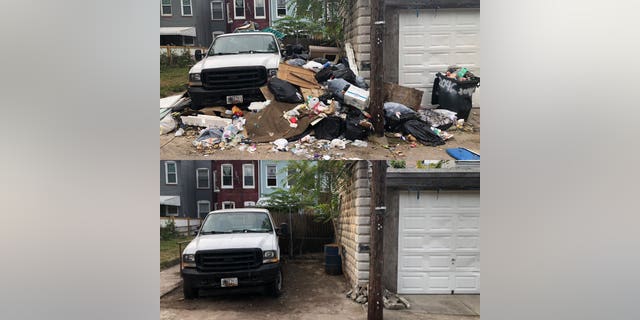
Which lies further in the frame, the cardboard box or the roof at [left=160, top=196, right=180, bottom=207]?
the cardboard box

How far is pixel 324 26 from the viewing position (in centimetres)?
336

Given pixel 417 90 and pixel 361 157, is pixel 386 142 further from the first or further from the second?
pixel 417 90

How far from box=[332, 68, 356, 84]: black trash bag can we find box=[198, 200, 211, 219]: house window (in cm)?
133

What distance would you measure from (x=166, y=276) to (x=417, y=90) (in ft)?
7.55

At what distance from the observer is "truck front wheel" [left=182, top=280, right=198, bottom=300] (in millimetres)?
3199

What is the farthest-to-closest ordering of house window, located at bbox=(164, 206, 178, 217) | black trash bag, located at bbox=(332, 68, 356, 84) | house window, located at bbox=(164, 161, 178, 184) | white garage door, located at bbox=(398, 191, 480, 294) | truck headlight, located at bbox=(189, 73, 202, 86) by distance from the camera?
white garage door, located at bbox=(398, 191, 480, 294)
black trash bag, located at bbox=(332, 68, 356, 84)
truck headlight, located at bbox=(189, 73, 202, 86)
house window, located at bbox=(164, 206, 178, 217)
house window, located at bbox=(164, 161, 178, 184)

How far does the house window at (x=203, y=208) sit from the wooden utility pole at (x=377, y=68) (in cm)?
133

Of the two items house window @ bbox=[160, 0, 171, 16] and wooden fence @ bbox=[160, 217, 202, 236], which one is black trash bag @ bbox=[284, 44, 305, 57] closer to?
house window @ bbox=[160, 0, 171, 16]

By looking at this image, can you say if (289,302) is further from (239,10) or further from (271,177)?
(239,10)

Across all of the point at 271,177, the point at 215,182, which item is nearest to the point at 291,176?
the point at 271,177

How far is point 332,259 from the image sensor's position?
3545mm

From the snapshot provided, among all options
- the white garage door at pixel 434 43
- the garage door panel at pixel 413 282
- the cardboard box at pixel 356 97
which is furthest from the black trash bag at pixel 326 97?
the garage door panel at pixel 413 282

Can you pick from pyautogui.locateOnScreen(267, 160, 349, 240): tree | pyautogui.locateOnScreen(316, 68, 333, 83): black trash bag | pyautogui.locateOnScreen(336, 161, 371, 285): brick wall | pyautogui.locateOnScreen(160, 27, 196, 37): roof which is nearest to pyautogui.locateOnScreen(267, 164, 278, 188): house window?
pyautogui.locateOnScreen(267, 160, 349, 240): tree

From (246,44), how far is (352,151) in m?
1.13
